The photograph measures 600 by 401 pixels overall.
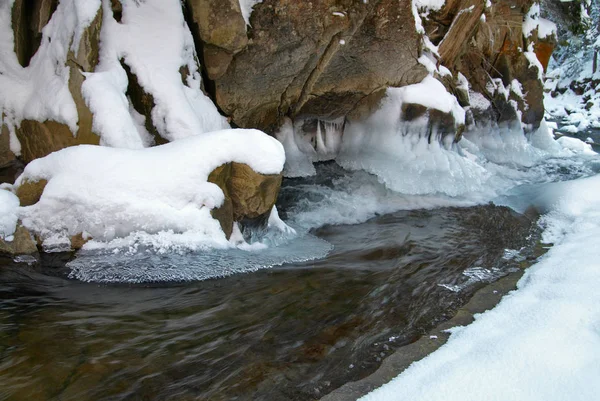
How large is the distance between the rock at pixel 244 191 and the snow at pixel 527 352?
2164 millimetres

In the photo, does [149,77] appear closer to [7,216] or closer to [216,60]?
[216,60]

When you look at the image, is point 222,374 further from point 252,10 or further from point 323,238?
point 252,10

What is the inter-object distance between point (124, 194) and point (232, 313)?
135 centimetres

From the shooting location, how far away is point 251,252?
418 cm

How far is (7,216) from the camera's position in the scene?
3.65 meters

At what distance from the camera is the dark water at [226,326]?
2463 millimetres

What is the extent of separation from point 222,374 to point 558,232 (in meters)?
4.43

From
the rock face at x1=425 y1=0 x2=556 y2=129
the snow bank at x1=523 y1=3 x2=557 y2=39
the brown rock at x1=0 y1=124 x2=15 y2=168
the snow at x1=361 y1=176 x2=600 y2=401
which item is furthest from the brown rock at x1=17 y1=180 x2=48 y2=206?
the snow bank at x1=523 y1=3 x2=557 y2=39

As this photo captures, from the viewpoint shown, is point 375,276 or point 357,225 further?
point 357,225

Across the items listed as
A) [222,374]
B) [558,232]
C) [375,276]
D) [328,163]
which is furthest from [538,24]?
[222,374]

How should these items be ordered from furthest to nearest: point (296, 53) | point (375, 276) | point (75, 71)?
point (296, 53) < point (75, 71) < point (375, 276)

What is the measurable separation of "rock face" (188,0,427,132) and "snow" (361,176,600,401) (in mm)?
4105

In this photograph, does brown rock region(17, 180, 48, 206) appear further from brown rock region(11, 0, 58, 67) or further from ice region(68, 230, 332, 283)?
brown rock region(11, 0, 58, 67)

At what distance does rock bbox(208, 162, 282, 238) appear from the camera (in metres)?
4.13
